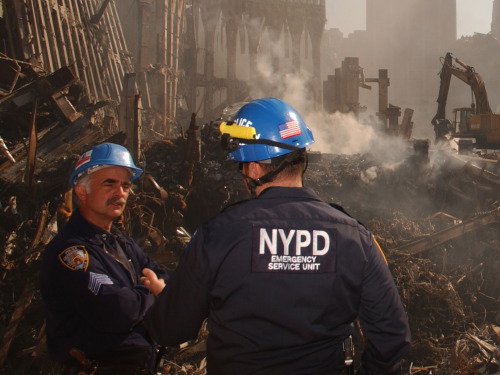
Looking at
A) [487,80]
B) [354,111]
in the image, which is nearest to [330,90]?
[354,111]

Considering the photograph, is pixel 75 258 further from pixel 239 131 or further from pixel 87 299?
pixel 239 131

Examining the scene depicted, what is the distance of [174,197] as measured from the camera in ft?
22.8

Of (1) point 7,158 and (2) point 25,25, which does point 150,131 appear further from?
(1) point 7,158

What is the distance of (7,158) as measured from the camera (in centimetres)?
597

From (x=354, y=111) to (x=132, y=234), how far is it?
16170 mm

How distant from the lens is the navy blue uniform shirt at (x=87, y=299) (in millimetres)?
2203

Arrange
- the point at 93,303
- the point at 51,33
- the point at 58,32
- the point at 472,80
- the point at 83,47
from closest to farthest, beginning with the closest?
the point at 93,303, the point at 51,33, the point at 58,32, the point at 83,47, the point at 472,80

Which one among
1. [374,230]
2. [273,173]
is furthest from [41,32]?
[273,173]

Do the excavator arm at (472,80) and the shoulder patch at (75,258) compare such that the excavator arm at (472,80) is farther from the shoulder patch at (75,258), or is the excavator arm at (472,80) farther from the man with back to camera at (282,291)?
the shoulder patch at (75,258)

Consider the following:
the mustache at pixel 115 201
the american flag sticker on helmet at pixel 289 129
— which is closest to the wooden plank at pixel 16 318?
the mustache at pixel 115 201

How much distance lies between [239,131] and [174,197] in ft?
16.6

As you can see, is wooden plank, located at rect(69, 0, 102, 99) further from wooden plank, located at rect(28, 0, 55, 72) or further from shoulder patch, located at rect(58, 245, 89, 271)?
shoulder patch, located at rect(58, 245, 89, 271)

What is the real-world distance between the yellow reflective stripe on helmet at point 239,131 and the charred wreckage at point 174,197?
316cm

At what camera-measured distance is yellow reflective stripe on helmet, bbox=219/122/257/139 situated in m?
2.01
